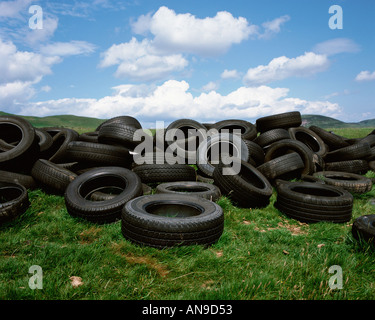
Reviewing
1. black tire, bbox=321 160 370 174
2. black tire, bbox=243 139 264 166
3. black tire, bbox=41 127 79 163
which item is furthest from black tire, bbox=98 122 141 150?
black tire, bbox=321 160 370 174

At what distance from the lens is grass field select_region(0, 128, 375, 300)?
9.94 ft

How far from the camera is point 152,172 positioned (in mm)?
6957

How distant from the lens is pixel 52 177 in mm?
6328

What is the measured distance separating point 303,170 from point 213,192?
3.98m

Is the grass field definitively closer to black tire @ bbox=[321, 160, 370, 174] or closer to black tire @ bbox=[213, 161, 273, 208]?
black tire @ bbox=[213, 161, 273, 208]

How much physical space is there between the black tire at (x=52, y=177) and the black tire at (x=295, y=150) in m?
6.28

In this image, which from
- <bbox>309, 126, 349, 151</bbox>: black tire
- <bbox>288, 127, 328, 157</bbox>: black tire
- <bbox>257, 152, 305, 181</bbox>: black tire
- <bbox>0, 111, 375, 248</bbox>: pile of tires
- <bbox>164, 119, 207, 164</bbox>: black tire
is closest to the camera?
<bbox>0, 111, 375, 248</bbox>: pile of tires

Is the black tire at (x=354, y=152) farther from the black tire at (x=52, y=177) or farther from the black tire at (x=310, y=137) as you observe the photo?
the black tire at (x=52, y=177)

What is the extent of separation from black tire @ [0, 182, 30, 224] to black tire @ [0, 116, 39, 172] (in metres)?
1.10

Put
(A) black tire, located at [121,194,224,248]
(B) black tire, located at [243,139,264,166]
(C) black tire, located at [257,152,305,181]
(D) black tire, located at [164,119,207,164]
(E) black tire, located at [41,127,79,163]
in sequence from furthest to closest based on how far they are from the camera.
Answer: (D) black tire, located at [164,119,207,164] < (B) black tire, located at [243,139,264,166] < (E) black tire, located at [41,127,79,163] < (C) black tire, located at [257,152,305,181] < (A) black tire, located at [121,194,224,248]

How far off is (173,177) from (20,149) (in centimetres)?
408

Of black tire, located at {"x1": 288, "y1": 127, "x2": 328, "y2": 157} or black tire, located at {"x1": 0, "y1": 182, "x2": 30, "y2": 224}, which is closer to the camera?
black tire, located at {"x1": 0, "y1": 182, "x2": 30, "y2": 224}

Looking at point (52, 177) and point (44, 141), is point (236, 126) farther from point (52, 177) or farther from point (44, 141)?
point (52, 177)
